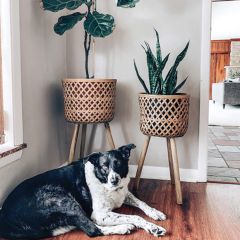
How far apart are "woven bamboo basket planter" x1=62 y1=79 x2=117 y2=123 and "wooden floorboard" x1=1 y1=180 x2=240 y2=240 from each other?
63 centimetres

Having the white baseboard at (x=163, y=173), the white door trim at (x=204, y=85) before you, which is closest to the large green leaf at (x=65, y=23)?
the white door trim at (x=204, y=85)

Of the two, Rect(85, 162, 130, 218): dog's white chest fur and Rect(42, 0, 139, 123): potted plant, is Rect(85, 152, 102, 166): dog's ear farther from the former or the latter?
Rect(42, 0, 139, 123): potted plant

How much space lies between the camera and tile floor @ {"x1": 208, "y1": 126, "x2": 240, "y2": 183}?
262 cm

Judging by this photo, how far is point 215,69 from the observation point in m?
10.6

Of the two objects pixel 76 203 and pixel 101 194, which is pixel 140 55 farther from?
pixel 76 203

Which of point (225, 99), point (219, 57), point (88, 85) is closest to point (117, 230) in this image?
point (88, 85)

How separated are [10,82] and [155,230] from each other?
1.08 m

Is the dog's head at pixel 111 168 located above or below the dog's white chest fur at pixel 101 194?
above

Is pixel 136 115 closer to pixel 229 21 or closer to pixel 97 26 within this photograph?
pixel 97 26

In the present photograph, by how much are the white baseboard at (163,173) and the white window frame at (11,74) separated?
1075 mm

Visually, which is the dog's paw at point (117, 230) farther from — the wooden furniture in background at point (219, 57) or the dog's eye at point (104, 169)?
the wooden furniture in background at point (219, 57)

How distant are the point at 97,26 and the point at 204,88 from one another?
2.96 ft

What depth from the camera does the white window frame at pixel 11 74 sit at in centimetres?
170

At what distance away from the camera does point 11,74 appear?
1.73 meters
